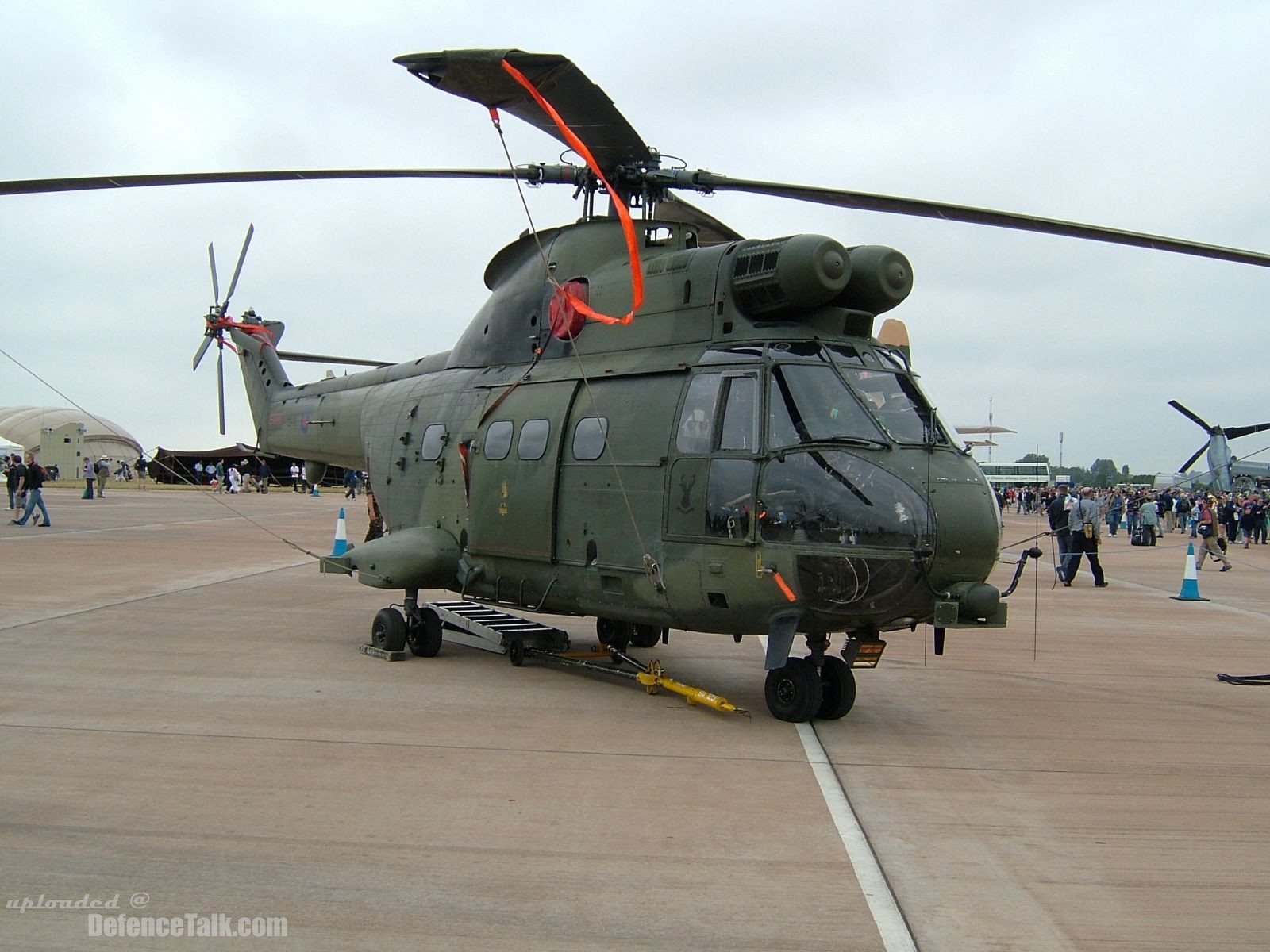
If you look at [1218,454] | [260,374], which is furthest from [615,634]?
[1218,454]

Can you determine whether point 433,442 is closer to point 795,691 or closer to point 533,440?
point 533,440

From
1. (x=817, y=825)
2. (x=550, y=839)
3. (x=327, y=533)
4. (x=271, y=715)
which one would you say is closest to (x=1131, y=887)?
(x=817, y=825)

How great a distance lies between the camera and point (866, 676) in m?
9.57

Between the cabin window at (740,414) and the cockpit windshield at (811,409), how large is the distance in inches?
4.8

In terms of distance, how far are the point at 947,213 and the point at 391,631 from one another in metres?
5.93

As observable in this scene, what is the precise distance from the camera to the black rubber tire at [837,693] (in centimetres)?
760

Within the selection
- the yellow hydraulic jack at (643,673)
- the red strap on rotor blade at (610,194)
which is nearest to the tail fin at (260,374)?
the yellow hydraulic jack at (643,673)

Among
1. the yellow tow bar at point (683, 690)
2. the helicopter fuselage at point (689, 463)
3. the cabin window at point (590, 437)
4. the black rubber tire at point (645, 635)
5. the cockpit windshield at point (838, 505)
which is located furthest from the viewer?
the black rubber tire at point (645, 635)

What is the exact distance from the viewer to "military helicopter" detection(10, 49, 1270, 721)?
22.5 feet

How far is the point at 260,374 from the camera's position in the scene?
14438 millimetres

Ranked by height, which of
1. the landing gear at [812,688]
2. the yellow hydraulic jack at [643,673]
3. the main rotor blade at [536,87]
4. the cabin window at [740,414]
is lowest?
the yellow hydraulic jack at [643,673]

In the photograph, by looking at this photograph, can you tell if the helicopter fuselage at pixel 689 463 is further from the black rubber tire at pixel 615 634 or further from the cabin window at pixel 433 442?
the black rubber tire at pixel 615 634

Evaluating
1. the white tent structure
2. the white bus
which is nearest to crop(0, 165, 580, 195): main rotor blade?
the white tent structure

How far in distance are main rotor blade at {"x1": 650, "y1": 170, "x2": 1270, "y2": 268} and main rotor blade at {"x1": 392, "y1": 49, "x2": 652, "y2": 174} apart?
65 centimetres
